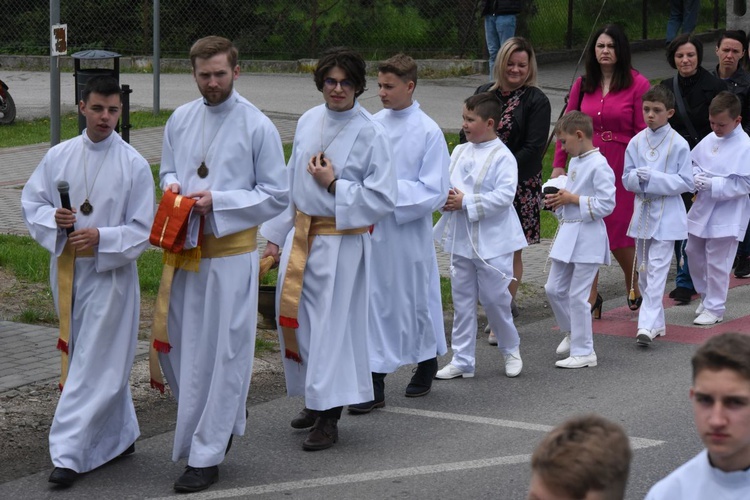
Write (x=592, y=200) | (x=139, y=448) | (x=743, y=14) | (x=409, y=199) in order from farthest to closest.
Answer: (x=743, y=14) < (x=592, y=200) < (x=409, y=199) < (x=139, y=448)

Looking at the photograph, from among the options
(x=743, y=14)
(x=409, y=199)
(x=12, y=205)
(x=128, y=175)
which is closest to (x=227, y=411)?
Result: (x=128, y=175)

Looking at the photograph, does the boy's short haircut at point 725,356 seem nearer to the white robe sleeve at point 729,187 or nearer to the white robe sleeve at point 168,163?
the white robe sleeve at point 168,163

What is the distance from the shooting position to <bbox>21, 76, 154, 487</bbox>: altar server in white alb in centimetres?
604

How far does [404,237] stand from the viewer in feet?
23.9

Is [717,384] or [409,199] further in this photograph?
[409,199]

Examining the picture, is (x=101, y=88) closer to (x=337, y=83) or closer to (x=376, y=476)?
(x=337, y=83)

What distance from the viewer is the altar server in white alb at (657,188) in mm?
8742

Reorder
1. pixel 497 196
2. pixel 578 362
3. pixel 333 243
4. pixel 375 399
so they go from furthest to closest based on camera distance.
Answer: pixel 578 362
pixel 497 196
pixel 375 399
pixel 333 243

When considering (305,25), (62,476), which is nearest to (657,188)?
(62,476)

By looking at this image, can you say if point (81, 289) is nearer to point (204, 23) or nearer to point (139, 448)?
point (139, 448)

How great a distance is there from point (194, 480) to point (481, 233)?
2.62 metres

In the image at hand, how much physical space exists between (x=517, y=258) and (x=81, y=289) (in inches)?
156

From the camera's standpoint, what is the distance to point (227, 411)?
20.0 ft

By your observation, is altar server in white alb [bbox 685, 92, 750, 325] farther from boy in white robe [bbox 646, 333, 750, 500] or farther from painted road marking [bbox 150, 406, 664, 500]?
boy in white robe [bbox 646, 333, 750, 500]
